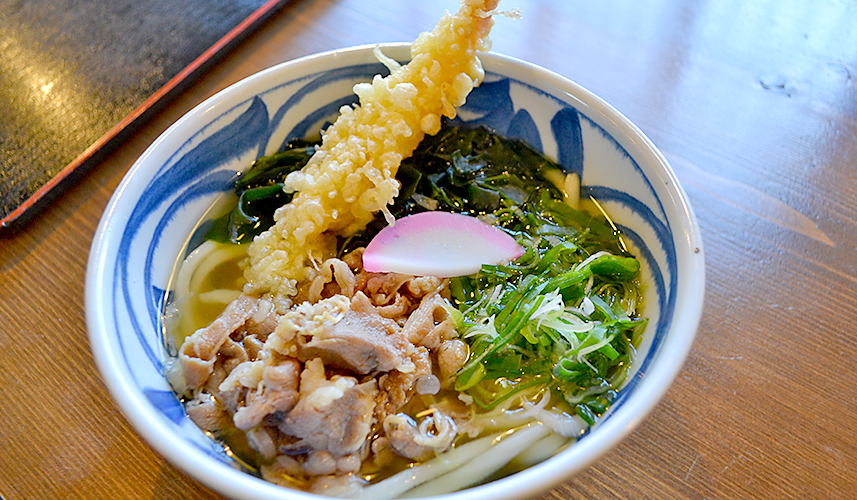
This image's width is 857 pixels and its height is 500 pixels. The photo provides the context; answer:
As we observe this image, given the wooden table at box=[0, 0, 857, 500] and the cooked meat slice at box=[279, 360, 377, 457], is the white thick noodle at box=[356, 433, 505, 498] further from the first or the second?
the wooden table at box=[0, 0, 857, 500]

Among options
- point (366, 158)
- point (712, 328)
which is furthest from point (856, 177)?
point (366, 158)

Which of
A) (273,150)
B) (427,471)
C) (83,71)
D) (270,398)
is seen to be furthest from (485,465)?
(83,71)

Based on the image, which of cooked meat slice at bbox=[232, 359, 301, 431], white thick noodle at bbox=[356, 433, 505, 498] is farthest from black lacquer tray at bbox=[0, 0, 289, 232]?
white thick noodle at bbox=[356, 433, 505, 498]

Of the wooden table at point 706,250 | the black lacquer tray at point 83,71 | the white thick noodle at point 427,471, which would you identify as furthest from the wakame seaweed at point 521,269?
the black lacquer tray at point 83,71

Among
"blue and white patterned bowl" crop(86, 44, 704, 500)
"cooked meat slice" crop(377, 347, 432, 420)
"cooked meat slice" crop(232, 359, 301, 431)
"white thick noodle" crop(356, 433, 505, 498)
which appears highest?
"blue and white patterned bowl" crop(86, 44, 704, 500)

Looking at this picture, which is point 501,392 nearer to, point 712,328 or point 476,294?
point 476,294
